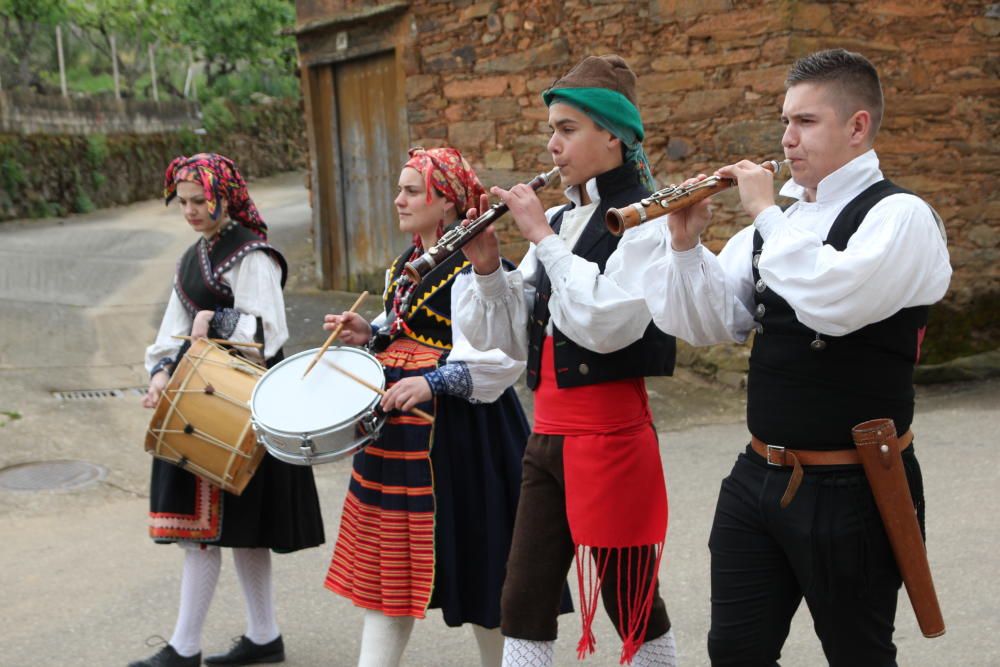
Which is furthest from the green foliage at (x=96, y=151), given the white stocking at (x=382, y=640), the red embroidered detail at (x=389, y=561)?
the white stocking at (x=382, y=640)

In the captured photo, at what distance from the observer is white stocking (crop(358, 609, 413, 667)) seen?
329cm

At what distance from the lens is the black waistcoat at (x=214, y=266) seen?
3.96 m

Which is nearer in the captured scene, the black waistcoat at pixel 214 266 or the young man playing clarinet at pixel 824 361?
the young man playing clarinet at pixel 824 361

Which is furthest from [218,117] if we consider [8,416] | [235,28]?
[8,416]

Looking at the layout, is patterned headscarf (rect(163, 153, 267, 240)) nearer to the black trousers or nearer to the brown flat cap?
the brown flat cap

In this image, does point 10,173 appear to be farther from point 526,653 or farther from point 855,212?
point 855,212

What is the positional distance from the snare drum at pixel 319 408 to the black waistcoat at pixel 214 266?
70 centimetres

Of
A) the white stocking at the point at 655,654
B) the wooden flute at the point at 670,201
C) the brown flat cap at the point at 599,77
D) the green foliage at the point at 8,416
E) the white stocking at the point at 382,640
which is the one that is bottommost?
the green foliage at the point at 8,416

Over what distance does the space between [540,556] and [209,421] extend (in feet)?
4.16

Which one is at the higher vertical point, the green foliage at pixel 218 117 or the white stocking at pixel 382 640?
the green foliage at pixel 218 117

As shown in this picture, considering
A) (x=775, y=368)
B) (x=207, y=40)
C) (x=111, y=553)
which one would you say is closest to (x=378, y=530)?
(x=775, y=368)

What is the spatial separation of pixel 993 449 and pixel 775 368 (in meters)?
4.04

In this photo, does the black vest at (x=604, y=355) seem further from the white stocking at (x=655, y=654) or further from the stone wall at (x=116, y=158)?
the stone wall at (x=116, y=158)

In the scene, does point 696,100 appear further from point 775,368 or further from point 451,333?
point 775,368
